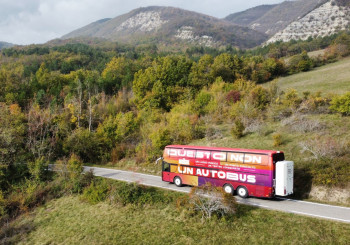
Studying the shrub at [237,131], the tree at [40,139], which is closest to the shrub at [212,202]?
the shrub at [237,131]

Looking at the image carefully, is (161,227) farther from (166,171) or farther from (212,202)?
(166,171)

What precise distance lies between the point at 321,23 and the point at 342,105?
14303 centimetres

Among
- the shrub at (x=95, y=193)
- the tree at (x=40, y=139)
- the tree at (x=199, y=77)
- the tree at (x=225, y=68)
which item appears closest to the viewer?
the shrub at (x=95, y=193)

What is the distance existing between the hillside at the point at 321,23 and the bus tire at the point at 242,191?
143m

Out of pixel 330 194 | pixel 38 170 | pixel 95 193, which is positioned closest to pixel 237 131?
pixel 330 194

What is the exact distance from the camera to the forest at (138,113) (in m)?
29.0

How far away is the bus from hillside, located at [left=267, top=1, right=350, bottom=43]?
14204 cm

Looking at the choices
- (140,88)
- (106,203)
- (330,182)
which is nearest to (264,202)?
(330,182)

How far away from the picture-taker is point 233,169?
63.8 feet

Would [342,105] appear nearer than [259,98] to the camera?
Yes

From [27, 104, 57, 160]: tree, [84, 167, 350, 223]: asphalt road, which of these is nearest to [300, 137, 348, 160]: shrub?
Result: [84, 167, 350, 223]: asphalt road

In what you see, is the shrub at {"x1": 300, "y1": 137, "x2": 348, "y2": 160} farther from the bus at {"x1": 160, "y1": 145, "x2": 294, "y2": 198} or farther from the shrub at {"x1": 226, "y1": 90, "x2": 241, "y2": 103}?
the shrub at {"x1": 226, "y1": 90, "x2": 241, "y2": 103}

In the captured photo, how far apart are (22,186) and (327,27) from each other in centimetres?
15977

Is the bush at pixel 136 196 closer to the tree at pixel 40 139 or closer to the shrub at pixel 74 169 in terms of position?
the shrub at pixel 74 169
